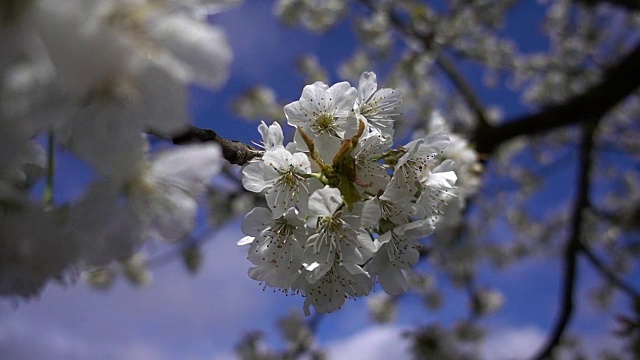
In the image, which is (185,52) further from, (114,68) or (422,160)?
(422,160)

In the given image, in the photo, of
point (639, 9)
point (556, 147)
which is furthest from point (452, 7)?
point (556, 147)

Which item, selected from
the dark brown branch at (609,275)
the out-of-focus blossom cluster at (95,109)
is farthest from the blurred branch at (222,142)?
the dark brown branch at (609,275)

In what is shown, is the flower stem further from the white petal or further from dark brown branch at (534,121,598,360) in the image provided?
dark brown branch at (534,121,598,360)

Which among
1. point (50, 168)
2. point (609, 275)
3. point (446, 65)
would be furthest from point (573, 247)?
point (50, 168)


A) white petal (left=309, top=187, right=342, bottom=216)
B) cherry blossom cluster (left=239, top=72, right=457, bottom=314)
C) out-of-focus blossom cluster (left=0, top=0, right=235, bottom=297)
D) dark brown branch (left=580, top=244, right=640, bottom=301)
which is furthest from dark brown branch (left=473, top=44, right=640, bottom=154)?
out-of-focus blossom cluster (left=0, top=0, right=235, bottom=297)

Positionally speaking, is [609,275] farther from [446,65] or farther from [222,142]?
[222,142]

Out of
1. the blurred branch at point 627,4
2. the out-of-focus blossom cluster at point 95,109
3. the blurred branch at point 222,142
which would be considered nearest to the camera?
the out-of-focus blossom cluster at point 95,109

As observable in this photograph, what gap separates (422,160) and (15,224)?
79 centimetres

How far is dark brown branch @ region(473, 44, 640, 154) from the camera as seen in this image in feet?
9.27

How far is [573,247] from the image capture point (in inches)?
140

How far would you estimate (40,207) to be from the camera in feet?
1.97

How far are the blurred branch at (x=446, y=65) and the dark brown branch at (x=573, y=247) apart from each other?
830 millimetres

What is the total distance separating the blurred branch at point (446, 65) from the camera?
11.0 ft

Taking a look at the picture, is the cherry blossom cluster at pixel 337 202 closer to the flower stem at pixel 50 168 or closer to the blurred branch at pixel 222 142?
the blurred branch at pixel 222 142
